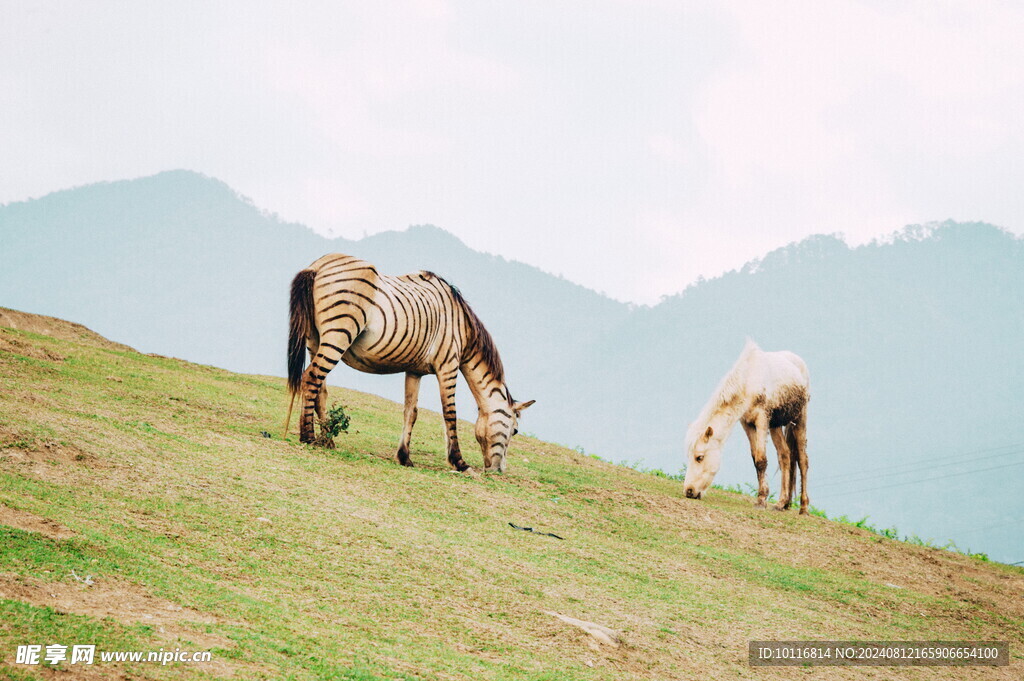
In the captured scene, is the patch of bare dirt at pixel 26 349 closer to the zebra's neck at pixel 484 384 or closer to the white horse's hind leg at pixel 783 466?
the zebra's neck at pixel 484 384

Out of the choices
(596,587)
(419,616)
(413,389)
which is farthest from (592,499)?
(419,616)

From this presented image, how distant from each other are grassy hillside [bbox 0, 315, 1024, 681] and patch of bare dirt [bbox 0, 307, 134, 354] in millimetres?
6908

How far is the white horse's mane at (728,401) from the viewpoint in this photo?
671 inches

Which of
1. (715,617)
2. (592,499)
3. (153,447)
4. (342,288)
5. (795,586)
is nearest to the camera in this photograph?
(715,617)

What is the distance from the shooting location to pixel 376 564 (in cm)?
884

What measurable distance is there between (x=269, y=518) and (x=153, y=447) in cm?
240

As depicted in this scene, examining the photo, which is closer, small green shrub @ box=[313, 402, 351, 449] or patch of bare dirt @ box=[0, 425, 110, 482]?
patch of bare dirt @ box=[0, 425, 110, 482]

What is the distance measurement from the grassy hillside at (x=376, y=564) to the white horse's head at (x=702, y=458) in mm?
821

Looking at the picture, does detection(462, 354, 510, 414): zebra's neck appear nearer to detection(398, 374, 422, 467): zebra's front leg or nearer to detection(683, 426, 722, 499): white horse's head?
detection(398, 374, 422, 467): zebra's front leg

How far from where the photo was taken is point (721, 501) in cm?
1806

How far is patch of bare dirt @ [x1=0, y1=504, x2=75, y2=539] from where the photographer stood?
24.3 feet

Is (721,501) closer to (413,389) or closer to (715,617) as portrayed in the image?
(413,389)

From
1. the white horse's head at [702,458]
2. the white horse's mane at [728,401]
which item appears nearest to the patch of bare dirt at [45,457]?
the white horse's head at [702,458]

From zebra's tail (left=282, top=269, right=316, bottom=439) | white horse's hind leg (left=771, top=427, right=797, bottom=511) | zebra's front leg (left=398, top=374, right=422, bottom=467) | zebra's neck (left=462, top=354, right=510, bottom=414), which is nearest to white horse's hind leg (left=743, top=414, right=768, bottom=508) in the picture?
white horse's hind leg (left=771, top=427, right=797, bottom=511)
